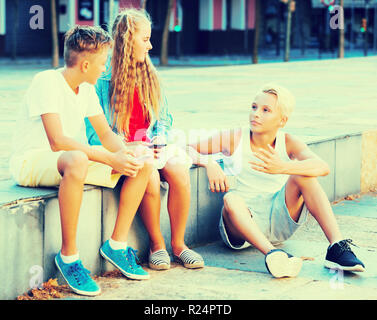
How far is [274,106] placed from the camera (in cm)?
458

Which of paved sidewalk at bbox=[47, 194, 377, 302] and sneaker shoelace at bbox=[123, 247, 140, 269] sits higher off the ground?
sneaker shoelace at bbox=[123, 247, 140, 269]

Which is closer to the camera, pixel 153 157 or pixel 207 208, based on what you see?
pixel 153 157

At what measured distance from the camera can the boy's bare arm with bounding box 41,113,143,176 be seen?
A: 4.00 meters

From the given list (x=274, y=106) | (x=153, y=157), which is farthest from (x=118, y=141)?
(x=274, y=106)

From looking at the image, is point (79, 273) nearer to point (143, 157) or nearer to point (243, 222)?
point (143, 157)

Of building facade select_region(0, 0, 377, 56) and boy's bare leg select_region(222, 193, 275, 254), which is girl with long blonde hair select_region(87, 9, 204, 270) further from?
building facade select_region(0, 0, 377, 56)

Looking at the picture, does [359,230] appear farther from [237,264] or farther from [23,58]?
[23,58]

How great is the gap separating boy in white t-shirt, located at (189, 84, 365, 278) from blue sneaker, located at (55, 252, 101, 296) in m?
0.92

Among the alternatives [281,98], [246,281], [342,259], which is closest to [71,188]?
[246,281]

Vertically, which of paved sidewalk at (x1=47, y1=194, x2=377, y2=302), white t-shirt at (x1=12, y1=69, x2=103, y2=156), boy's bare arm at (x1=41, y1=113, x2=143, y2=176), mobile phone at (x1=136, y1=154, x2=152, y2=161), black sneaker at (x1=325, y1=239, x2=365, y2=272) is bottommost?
paved sidewalk at (x1=47, y1=194, x2=377, y2=302)

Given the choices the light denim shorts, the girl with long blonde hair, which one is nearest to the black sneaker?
the light denim shorts

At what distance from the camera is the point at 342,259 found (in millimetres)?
4402

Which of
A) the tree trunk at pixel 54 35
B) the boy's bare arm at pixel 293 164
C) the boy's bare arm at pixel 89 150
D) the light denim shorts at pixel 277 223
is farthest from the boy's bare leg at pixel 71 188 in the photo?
the tree trunk at pixel 54 35
